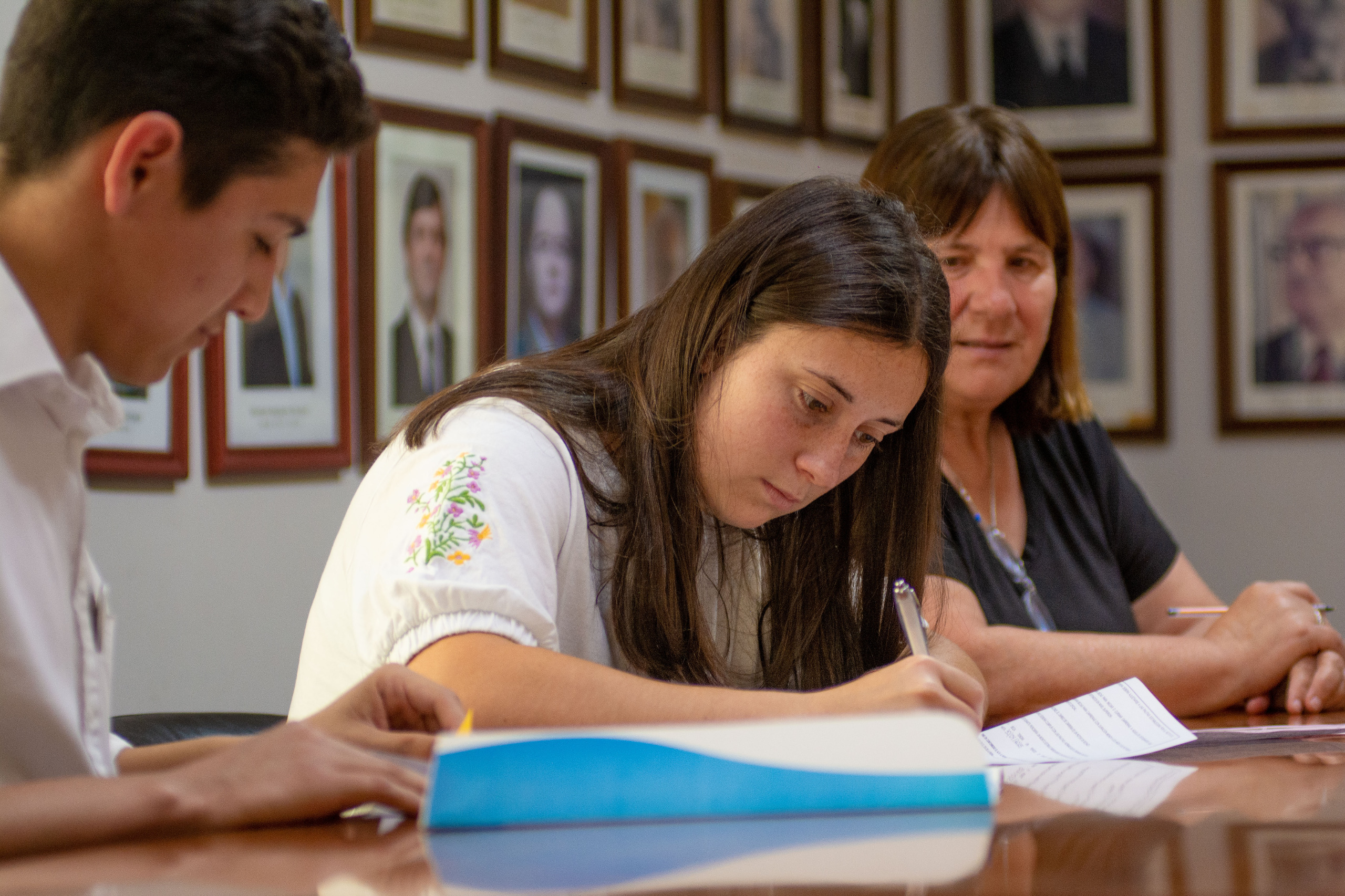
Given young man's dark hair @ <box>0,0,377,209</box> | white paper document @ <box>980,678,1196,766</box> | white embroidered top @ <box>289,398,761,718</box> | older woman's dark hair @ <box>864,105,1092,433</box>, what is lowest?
white paper document @ <box>980,678,1196,766</box>

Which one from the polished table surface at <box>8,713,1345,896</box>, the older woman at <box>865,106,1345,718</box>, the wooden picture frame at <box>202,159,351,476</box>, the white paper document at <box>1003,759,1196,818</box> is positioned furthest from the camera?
the wooden picture frame at <box>202,159,351,476</box>

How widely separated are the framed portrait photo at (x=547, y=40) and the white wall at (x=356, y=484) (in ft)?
0.10

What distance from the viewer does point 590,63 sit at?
2750mm

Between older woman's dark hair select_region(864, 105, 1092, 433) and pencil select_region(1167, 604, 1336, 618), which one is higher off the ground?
older woman's dark hair select_region(864, 105, 1092, 433)

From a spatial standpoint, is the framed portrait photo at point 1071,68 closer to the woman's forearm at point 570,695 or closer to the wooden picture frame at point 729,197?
the wooden picture frame at point 729,197

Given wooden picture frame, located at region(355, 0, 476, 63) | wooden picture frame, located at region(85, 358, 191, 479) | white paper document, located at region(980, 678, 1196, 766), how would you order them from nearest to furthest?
white paper document, located at region(980, 678, 1196, 766)
wooden picture frame, located at region(85, 358, 191, 479)
wooden picture frame, located at region(355, 0, 476, 63)

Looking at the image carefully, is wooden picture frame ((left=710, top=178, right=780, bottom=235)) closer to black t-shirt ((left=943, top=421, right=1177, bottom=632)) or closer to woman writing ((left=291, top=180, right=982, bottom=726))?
black t-shirt ((left=943, top=421, right=1177, bottom=632))

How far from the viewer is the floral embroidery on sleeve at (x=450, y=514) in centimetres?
123

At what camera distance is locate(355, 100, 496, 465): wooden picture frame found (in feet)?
7.79

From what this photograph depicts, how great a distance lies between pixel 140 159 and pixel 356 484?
1.45m

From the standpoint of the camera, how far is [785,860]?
794 mm

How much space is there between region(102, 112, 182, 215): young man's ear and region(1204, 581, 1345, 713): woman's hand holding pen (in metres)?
1.44

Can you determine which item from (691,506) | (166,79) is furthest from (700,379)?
(166,79)

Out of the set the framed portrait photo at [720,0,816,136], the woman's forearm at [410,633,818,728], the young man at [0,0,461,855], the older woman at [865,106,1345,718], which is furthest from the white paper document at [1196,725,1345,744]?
the framed portrait photo at [720,0,816,136]
